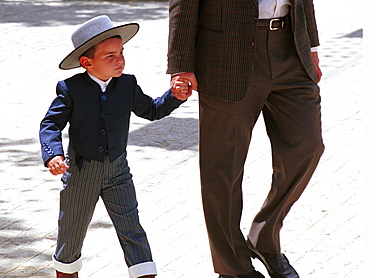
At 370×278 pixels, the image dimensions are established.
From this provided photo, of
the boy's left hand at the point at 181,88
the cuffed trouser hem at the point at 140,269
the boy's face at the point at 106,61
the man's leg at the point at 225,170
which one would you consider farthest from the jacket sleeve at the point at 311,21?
the cuffed trouser hem at the point at 140,269

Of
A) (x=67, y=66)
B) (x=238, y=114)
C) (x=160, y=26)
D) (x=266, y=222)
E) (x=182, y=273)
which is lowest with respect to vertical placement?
Result: (x=160, y=26)

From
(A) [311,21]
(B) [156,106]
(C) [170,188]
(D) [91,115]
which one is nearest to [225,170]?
(B) [156,106]

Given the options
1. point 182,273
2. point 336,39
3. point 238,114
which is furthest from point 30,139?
point 336,39

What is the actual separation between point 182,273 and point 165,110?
0.98 m

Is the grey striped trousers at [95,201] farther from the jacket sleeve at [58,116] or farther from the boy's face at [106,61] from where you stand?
the boy's face at [106,61]

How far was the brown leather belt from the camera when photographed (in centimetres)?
378

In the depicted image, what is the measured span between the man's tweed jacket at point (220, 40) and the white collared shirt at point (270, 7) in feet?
0.18

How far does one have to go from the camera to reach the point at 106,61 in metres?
3.67

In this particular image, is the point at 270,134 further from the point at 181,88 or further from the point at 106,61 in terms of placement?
the point at 106,61

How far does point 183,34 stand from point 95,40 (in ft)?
1.39

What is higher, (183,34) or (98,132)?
(183,34)

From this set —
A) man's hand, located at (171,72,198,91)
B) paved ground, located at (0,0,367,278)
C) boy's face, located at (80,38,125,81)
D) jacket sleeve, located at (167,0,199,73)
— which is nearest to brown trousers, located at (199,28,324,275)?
man's hand, located at (171,72,198,91)

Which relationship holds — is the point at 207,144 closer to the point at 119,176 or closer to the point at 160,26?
the point at 119,176

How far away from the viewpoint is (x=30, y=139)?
7.26 metres
